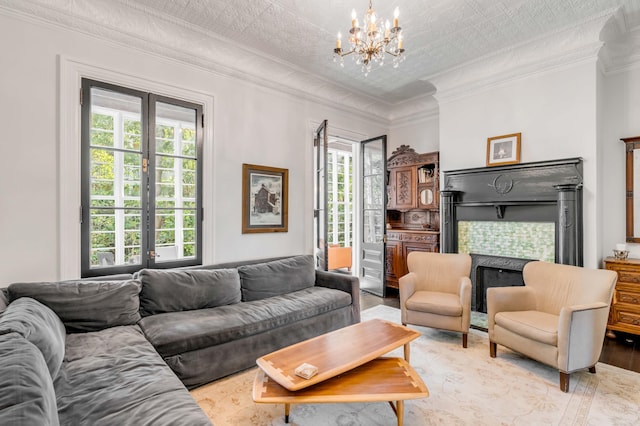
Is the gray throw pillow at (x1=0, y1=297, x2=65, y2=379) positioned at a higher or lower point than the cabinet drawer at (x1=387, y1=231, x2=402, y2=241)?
lower

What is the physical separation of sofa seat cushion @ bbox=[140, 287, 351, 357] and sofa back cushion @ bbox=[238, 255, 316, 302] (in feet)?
0.37

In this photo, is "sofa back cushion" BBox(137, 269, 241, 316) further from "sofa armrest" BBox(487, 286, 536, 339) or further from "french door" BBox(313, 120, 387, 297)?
"sofa armrest" BBox(487, 286, 536, 339)

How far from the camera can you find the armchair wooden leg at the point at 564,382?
2311 millimetres

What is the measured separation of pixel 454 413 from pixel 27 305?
2799 millimetres

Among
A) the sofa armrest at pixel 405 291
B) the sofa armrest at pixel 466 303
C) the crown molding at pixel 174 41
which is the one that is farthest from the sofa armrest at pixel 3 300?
the sofa armrest at pixel 466 303

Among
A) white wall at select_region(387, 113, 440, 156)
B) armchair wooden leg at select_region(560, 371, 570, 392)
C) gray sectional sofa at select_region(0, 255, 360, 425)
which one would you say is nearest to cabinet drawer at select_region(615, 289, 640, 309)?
armchair wooden leg at select_region(560, 371, 570, 392)

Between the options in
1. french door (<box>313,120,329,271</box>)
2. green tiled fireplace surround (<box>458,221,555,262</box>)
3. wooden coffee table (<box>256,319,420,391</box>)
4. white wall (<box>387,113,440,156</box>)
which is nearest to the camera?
wooden coffee table (<box>256,319,420,391</box>)

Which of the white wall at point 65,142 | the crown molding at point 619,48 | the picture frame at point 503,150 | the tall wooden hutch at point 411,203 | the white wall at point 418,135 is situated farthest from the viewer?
the white wall at point 418,135

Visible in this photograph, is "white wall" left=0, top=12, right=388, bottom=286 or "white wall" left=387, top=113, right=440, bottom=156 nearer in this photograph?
"white wall" left=0, top=12, right=388, bottom=286

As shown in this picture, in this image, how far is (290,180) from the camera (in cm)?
418

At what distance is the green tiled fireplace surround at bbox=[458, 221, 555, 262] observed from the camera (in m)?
3.67

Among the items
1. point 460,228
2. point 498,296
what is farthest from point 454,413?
point 460,228

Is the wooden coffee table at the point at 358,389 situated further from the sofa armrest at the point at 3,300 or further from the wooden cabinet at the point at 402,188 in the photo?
the wooden cabinet at the point at 402,188

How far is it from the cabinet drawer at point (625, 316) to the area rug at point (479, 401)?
80 centimetres
